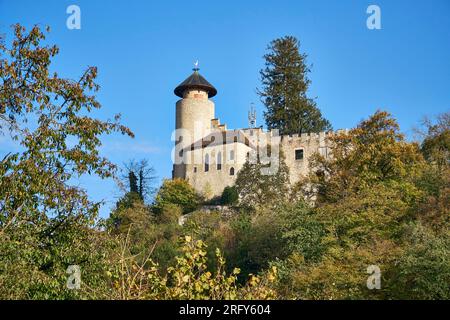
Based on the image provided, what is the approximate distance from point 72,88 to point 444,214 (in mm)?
15785

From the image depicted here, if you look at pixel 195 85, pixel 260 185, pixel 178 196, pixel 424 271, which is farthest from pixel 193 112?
→ pixel 424 271

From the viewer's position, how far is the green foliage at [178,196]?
126 feet

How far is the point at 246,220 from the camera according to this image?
107ft

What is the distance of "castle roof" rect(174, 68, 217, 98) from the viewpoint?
45188mm

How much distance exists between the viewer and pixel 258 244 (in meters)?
26.7

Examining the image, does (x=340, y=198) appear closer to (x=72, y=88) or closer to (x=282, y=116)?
(x=282, y=116)

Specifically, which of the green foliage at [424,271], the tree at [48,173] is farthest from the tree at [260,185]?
the tree at [48,173]

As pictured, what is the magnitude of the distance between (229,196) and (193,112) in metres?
8.20

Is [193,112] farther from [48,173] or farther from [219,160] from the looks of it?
[48,173]

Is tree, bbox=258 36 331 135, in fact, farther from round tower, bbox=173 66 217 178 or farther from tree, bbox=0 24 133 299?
tree, bbox=0 24 133 299

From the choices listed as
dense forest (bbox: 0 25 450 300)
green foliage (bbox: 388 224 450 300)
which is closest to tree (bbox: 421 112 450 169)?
dense forest (bbox: 0 25 450 300)

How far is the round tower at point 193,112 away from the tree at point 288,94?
13.1 ft

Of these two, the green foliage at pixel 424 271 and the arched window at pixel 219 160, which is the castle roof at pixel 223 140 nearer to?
the arched window at pixel 219 160
